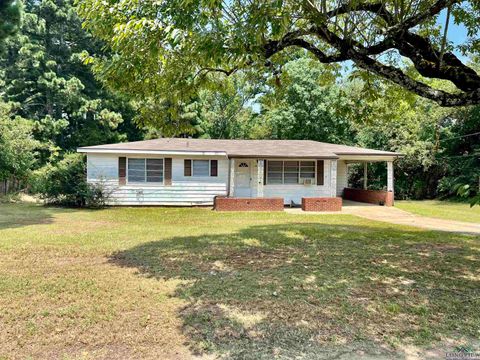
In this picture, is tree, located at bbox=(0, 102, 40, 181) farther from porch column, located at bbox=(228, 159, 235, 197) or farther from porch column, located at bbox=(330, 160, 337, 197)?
porch column, located at bbox=(330, 160, 337, 197)

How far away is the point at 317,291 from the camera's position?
5184mm

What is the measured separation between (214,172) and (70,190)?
6.33 meters

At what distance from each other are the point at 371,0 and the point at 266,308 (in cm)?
565

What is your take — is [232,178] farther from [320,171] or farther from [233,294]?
[233,294]

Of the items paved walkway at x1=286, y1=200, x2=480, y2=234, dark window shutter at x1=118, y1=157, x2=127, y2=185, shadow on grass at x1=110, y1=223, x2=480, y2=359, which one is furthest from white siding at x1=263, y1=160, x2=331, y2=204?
shadow on grass at x1=110, y1=223, x2=480, y2=359

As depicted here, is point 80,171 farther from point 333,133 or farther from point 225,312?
point 333,133

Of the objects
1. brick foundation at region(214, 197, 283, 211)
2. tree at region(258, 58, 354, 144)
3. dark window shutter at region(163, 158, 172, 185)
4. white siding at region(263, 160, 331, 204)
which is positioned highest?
tree at region(258, 58, 354, 144)

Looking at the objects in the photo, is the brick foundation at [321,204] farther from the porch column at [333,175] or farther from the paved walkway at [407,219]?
the porch column at [333,175]

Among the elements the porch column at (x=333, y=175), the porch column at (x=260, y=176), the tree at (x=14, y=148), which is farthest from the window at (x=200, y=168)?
the tree at (x=14, y=148)

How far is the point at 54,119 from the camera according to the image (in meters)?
27.0

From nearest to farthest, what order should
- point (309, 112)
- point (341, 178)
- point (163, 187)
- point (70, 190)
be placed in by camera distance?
1. point (70, 190)
2. point (163, 187)
3. point (341, 178)
4. point (309, 112)

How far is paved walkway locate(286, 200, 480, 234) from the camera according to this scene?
11.3 meters

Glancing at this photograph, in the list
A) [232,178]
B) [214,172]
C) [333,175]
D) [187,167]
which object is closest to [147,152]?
[187,167]

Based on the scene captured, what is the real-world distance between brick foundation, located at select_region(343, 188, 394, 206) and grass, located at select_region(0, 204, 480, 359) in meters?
8.24
